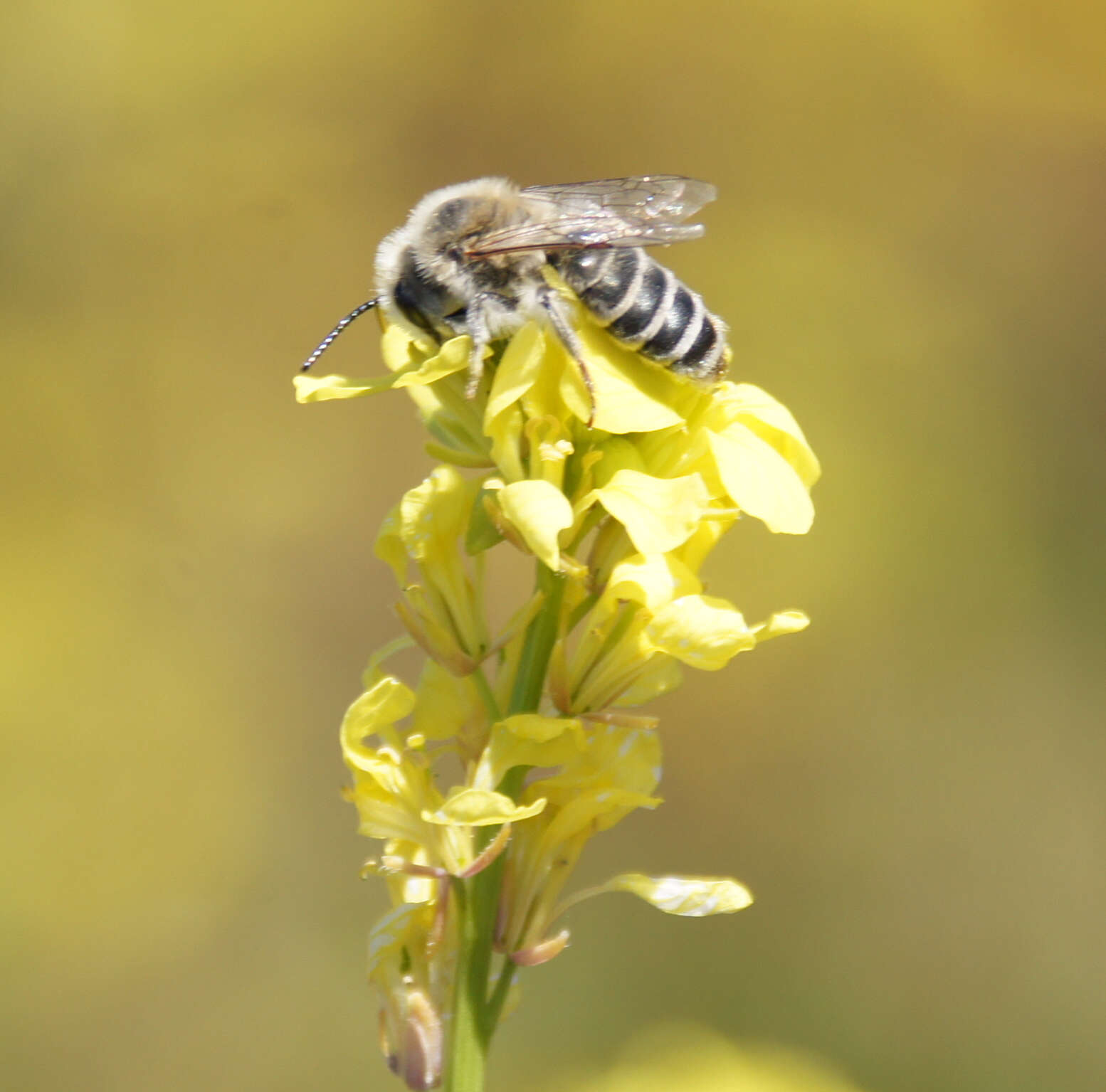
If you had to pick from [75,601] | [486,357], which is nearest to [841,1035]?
[486,357]

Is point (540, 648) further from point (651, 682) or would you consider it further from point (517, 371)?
point (517, 371)

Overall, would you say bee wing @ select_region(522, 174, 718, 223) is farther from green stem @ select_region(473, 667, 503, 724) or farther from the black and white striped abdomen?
green stem @ select_region(473, 667, 503, 724)

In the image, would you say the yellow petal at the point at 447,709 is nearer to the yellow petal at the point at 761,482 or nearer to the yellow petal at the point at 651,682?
the yellow petal at the point at 651,682

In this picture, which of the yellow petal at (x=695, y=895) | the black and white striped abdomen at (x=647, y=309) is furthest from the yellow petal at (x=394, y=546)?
the yellow petal at (x=695, y=895)

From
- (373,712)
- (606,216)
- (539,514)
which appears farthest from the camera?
(606,216)

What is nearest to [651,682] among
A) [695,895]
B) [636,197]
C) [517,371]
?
[695,895]

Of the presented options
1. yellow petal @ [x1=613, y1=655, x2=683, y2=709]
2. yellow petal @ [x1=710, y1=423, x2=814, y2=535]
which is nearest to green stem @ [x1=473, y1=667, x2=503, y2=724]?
yellow petal @ [x1=613, y1=655, x2=683, y2=709]

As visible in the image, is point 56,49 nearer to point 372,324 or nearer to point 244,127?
point 244,127
